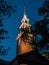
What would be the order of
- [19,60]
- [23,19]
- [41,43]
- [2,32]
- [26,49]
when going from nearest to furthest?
[2,32] < [41,43] < [19,60] < [26,49] < [23,19]

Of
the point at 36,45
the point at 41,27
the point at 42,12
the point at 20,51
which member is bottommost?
the point at 20,51

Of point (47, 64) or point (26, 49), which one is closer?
point (47, 64)

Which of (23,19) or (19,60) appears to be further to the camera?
(23,19)

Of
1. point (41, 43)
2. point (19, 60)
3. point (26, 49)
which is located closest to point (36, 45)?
point (41, 43)

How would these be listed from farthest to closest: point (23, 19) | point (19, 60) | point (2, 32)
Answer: point (23, 19)
point (19, 60)
point (2, 32)

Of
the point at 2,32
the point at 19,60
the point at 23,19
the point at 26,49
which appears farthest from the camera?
the point at 23,19

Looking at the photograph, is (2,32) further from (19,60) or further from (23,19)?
(23,19)

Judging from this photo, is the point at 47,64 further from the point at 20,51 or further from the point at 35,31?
the point at 20,51

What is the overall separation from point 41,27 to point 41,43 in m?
1.31

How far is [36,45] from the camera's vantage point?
18938 mm

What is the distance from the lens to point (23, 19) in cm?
7381

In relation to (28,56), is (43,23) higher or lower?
higher

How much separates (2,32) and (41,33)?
4102mm

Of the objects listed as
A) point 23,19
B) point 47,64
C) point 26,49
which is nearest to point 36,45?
point 47,64
